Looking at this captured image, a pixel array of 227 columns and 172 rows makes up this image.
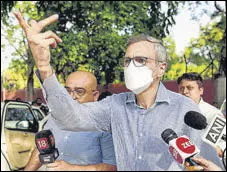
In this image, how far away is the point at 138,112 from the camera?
2.61 m

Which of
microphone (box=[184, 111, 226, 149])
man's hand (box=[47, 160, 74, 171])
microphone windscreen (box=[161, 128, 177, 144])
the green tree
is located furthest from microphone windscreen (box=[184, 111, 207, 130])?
the green tree

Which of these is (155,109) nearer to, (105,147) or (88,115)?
(88,115)

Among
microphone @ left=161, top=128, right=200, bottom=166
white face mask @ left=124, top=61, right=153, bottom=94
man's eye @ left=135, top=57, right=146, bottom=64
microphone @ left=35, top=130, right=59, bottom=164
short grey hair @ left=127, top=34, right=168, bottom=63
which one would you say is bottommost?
microphone @ left=35, top=130, right=59, bottom=164

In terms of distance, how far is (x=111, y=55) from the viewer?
22031 millimetres

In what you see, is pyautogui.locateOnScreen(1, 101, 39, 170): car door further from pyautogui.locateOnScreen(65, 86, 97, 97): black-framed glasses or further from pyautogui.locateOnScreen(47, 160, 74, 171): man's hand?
pyautogui.locateOnScreen(47, 160, 74, 171): man's hand

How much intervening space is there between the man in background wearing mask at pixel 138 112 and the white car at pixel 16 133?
248 inches

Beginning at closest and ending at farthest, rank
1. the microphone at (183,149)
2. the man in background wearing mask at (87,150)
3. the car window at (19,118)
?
the microphone at (183,149) → the man in background wearing mask at (87,150) → the car window at (19,118)

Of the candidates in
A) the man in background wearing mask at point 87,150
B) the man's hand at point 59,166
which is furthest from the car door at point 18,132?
the man's hand at point 59,166

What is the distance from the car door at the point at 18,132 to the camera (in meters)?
9.03

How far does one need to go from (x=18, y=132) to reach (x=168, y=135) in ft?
24.7

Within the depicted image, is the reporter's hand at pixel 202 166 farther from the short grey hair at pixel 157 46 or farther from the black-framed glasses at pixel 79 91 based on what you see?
the black-framed glasses at pixel 79 91

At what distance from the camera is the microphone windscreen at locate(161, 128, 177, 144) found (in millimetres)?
2273

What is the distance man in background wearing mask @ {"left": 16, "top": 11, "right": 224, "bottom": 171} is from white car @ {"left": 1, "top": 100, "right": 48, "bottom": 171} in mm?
6303

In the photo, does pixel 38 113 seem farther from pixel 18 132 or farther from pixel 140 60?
pixel 140 60
